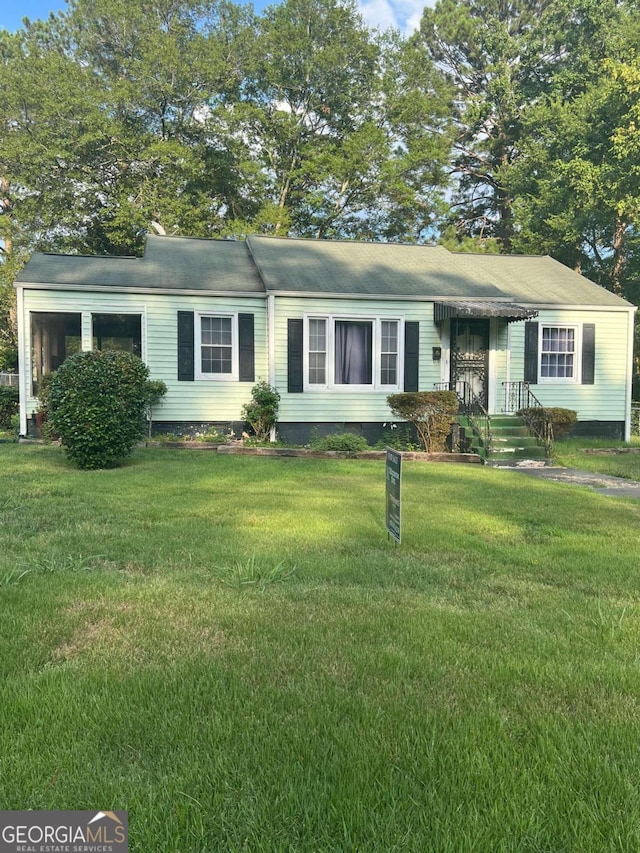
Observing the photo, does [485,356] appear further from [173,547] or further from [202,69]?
[202,69]

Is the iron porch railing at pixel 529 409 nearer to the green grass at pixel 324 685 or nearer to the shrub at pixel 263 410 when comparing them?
the shrub at pixel 263 410

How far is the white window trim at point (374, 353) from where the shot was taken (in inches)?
532

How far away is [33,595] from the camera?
3689 millimetres

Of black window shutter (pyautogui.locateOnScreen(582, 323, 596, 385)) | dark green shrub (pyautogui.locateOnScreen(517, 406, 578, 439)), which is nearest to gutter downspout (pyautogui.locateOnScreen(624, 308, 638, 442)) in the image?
black window shutter (pyautogui.locateOnScreen(582, 323, 596, 385))

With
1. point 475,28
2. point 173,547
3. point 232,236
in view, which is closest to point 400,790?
point 173,547

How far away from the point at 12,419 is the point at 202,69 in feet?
61.8

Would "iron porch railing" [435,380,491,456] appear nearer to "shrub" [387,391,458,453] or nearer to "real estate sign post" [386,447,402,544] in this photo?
"shrub" [387,391,458,453]

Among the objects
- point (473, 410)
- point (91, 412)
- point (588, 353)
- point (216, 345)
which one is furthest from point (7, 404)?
point (588, 353)

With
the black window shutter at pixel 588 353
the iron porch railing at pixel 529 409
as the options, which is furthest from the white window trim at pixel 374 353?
the black window shutter at pixel 588 353

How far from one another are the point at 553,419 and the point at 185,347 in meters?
8.21

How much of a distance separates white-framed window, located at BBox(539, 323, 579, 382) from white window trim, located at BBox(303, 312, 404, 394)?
146 inches

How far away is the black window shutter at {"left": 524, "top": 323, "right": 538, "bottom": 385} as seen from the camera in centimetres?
1441

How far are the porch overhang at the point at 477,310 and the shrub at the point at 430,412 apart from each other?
1.84 meters

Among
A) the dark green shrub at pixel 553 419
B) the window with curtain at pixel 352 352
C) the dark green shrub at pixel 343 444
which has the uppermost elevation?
the window with curtain at pixel 352 352
